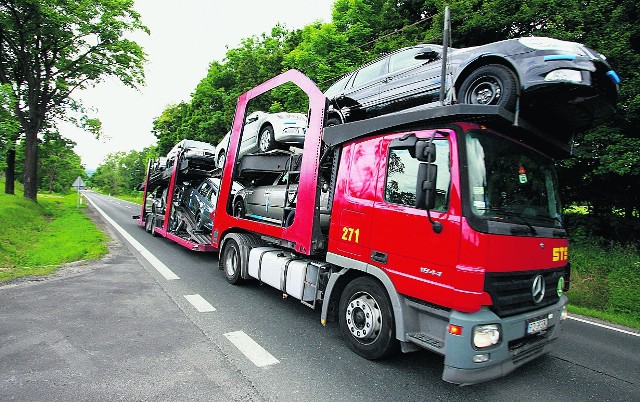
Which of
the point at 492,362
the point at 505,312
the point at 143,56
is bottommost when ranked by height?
the point at 492,362

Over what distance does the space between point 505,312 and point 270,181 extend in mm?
4760

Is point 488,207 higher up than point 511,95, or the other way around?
point 511,95

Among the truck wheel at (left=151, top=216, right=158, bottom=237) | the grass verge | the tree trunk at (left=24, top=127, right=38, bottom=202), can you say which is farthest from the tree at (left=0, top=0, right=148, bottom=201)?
the truck wheel at (left=151, top=216, right=158, bottom=237)

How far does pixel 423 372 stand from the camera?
3.58 metres

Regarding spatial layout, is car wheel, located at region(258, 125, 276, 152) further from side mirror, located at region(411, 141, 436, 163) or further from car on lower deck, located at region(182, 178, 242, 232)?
side mirror, located at region(411, 141, 436, 163)

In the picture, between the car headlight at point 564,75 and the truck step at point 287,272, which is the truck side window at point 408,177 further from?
the truck step at point 287,272

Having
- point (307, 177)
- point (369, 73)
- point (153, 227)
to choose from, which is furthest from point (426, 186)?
point (153, 227)

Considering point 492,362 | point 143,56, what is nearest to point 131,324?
point 492,362

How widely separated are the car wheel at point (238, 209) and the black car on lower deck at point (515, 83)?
2781 millimetres

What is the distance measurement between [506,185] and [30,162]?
2471cm

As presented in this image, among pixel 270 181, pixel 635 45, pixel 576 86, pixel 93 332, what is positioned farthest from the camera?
pixel 635 45

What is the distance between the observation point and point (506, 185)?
3.24 meters

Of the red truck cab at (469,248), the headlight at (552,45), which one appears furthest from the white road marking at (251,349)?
the headlight at (552,45)

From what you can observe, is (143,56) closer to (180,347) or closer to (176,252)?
(176,252)
